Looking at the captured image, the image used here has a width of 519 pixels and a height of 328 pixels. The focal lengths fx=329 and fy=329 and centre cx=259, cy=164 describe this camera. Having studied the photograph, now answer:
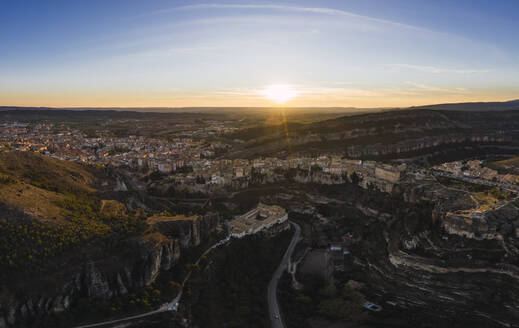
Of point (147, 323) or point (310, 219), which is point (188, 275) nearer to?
point (147, 323)

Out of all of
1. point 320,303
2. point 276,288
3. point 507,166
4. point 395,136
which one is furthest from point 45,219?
point 395,136

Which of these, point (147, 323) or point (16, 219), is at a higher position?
point (16, 219)

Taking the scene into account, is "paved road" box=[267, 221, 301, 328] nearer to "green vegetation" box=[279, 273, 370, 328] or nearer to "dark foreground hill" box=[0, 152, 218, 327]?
"green vegetation" box=[279, 273, 370, 328]

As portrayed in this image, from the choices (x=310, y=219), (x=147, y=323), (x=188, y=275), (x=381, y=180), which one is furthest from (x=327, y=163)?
(x=147, y=323)

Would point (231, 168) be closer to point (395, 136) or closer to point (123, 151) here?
point (123, 151)

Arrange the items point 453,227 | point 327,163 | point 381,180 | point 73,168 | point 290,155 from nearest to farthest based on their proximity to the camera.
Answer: point 453,227 → point 73,168 → point 381,180 → point 327,163 → point 290,155

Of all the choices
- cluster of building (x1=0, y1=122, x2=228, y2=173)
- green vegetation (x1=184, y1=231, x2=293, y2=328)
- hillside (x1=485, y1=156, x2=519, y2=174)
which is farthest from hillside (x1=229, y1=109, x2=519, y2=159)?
green vegetation (x1=184, y1=231, x2=293, y2=328)
